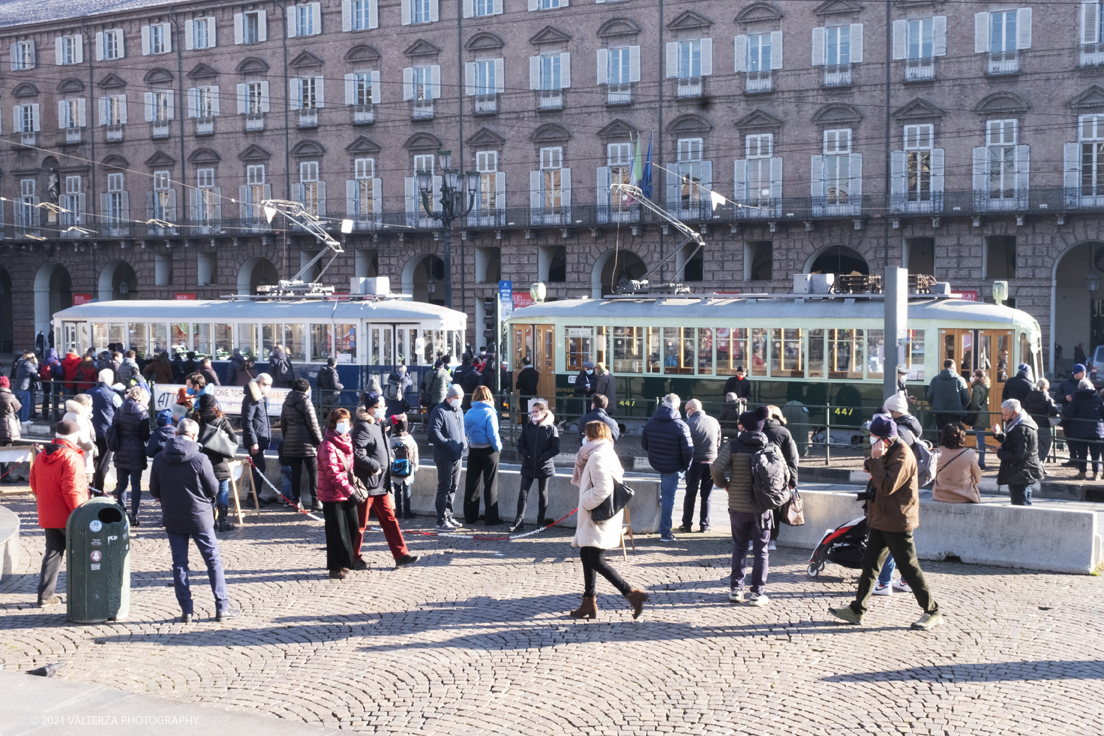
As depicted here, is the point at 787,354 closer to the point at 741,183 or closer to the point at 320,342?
the point at 320,342

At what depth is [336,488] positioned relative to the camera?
10.9 meters

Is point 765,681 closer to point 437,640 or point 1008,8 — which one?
point 437,640

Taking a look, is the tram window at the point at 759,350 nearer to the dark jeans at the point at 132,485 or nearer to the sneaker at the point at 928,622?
the dark jeans at the point at 132,485

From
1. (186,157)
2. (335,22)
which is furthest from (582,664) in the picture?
(186,157)

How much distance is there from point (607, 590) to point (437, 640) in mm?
2049

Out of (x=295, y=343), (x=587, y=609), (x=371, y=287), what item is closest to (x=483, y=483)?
(x=587, y=609)

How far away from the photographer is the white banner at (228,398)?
21609 millimetres

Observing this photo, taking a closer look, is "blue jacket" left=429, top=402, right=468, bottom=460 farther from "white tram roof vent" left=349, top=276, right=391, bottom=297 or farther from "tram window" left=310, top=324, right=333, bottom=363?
"white tram roof vent" left=349, top=276, right=391, bottom=297

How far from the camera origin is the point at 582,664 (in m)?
8.45

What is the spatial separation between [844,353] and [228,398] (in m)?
12.3

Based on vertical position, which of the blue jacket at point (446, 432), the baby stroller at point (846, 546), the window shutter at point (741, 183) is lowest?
the baby stroller at point (846, 546)

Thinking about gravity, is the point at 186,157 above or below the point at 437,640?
above

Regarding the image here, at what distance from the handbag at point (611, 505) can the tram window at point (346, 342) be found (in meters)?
19.6

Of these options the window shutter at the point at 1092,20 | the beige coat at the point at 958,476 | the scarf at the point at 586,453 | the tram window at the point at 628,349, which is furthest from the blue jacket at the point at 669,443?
the window shutter at the point at 1092,20
